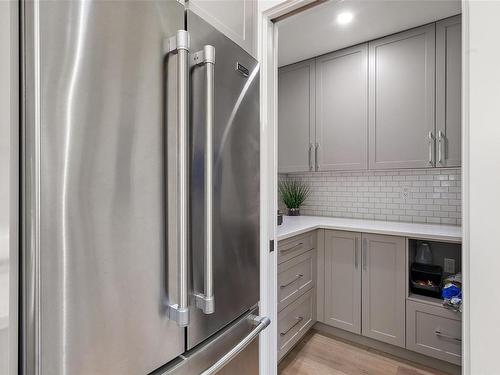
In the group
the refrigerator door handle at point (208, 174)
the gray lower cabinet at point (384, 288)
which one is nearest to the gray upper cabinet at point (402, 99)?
the gray lower cabinet at point (384, 288)

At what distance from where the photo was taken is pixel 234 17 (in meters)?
1.17

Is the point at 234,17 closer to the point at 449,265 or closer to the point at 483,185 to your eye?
the point at 483,185

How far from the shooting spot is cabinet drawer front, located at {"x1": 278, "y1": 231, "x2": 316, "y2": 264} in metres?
1.91

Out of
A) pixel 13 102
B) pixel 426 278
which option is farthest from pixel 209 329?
pixel 426 278

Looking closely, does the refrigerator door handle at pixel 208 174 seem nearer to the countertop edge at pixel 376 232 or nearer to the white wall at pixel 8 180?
the white wall at pixel 8 180

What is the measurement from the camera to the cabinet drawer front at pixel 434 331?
1.87 m

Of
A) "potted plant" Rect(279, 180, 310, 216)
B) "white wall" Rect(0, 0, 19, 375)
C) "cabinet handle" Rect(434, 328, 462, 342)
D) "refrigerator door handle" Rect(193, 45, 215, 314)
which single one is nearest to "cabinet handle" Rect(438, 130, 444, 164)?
"cabinet handle" Rect(434, 328, 462, 342)

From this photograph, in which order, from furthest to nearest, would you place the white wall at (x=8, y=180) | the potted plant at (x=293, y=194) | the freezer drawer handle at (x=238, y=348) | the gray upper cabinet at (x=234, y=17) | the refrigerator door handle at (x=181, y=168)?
the potted plant at (x=293, y=194), the gray upper cabinet at (x=234, y=17), the freezer drawer handle at (x=238, y=348), the refrigerator door handle at (x=181, y=168), the white wall at (x=8, y=180)

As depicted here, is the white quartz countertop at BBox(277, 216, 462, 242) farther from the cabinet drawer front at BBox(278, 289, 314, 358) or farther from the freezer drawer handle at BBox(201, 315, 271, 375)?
the freezer drawer handle at BBox(201, 315, 271, 375)

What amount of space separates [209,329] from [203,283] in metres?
0.17

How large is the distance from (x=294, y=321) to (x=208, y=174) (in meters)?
1.71

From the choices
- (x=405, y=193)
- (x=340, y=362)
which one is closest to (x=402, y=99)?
(x=405, y=193)

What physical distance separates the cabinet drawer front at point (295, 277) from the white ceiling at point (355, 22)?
166 cm

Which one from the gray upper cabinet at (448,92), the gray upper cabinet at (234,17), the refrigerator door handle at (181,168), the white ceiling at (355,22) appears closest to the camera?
the refrigerator door handle at (181,168)
